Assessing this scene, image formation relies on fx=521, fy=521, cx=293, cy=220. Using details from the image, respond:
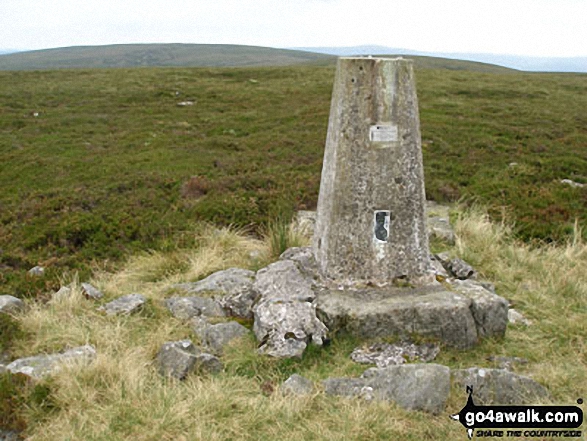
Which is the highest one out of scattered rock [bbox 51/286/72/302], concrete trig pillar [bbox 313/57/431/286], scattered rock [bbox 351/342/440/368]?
concrete trig pillar [bbox 313/57/431/286]

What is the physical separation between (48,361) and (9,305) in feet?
5.00

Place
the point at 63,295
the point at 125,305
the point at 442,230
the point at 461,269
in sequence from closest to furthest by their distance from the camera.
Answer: the point at 125,305
the point at 63,295
the point at 461,269
the point at 442,230

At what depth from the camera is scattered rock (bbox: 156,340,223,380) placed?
4.86 meters

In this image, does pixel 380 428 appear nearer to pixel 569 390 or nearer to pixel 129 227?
pixel 569 390

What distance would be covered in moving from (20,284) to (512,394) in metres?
6.57

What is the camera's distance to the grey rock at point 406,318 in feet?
17.7

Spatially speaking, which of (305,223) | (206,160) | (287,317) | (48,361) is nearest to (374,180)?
(287,317)

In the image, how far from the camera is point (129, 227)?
10.3 meters

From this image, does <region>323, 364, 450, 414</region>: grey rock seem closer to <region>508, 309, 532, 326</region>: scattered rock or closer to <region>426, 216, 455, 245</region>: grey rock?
<region>508, 309, 532, 326</region>: scattered rock

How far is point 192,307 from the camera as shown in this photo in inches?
246

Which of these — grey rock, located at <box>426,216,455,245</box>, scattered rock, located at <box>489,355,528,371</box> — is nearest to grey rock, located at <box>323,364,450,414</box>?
scattered rock, located at <box>489,355,528,371</box>

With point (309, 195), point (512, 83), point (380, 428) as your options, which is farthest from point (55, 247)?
point (512, 83)

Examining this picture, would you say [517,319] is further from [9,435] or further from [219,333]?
[9,435]

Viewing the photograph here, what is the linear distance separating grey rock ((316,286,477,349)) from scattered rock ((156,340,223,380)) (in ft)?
4.15
